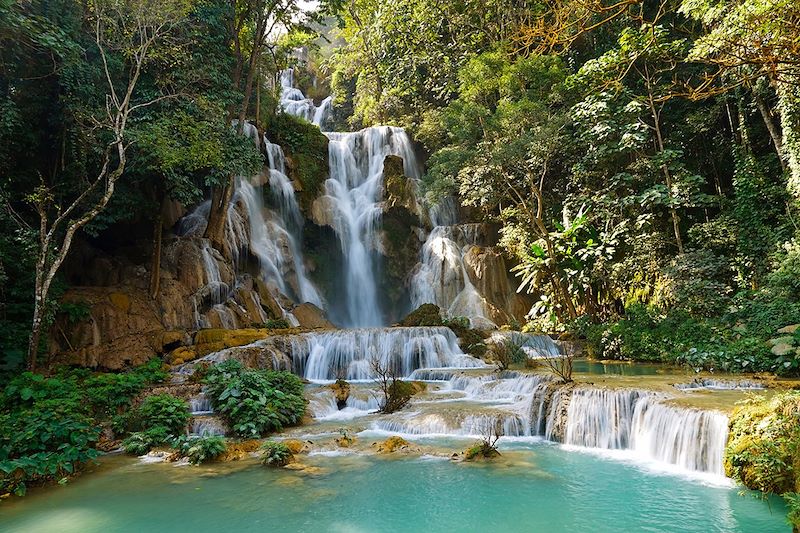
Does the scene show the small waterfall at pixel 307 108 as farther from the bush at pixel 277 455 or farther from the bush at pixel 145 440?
the bush at pixel 277 455

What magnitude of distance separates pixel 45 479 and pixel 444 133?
20350 millimetres

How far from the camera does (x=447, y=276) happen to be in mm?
20812

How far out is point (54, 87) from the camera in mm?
11531

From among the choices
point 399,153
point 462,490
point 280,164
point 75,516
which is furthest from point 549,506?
point 399,153

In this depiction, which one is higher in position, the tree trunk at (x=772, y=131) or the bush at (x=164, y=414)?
the tree trunk at (x=772, y=131)

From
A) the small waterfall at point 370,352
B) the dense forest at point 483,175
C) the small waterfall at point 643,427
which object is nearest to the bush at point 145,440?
the dense forest at point 483,175

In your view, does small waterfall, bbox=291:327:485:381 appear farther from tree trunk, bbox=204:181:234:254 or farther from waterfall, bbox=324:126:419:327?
waterfall, bbox=324:126:419:327

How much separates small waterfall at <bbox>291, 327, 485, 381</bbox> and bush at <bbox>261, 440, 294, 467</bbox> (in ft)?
19.1

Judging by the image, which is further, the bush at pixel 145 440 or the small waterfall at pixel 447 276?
the small waterfall at pixel 447 276

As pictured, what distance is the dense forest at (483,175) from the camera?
8.98 meters

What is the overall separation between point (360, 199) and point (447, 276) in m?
5.68

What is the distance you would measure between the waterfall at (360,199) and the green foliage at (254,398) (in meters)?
11.2

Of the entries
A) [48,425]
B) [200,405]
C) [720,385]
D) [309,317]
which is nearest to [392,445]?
[200,405]

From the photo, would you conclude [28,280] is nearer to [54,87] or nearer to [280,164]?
[54,87]
